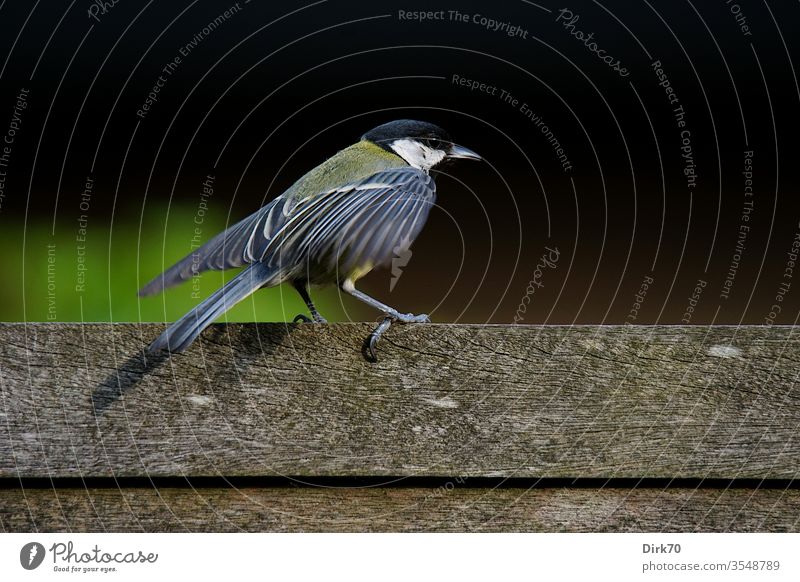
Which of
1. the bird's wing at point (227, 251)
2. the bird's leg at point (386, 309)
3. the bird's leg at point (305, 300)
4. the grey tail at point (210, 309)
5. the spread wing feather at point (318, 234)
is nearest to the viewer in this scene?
the grey tail at point (210, 309)

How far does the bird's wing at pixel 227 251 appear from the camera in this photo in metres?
2.18

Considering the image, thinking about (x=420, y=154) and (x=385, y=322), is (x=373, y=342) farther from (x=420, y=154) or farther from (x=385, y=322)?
(x=420, y=154)

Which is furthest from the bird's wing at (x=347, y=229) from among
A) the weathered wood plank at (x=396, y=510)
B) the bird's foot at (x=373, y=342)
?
the weathered wood plank at (x=396, y=510)

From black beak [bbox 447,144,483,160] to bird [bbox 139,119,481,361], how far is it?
0.96 ft

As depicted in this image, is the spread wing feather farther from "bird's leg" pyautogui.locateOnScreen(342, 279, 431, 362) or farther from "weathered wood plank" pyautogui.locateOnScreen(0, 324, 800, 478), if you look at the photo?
"weathered wood plank" pyautogui.locateOnScreen(0, 324, 800, 478)

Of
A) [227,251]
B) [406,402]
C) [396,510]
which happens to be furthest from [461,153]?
[396,510]

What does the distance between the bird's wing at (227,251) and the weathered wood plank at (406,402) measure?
1.02ft

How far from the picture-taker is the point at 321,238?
2402 millimetres

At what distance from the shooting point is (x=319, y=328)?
1902 millimetres

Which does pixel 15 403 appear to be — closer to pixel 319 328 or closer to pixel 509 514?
pixel 319 328

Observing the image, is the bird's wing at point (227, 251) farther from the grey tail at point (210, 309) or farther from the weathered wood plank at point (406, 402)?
the weathered wood plank at point (406, 402)

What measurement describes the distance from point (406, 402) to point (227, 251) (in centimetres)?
76

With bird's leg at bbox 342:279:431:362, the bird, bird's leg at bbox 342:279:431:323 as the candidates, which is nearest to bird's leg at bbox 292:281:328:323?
the bird
